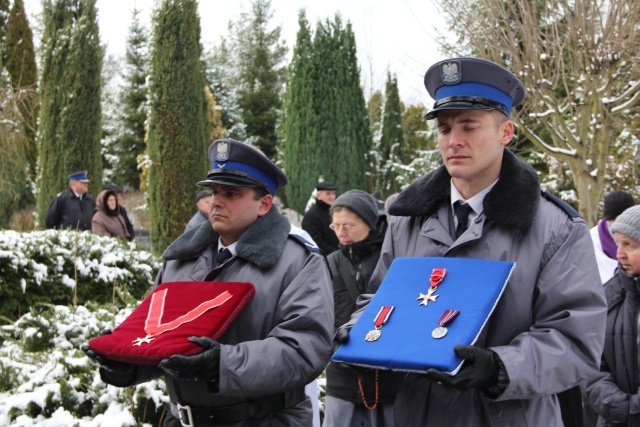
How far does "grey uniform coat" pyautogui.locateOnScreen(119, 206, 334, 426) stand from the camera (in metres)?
2.76

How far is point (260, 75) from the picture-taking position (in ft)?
124

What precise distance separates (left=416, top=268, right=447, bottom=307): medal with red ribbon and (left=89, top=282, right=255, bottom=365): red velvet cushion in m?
0.81

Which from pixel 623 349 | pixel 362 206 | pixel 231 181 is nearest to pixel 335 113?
pixel 362 206

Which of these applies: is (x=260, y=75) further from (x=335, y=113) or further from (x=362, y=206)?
(x=362, y=206)

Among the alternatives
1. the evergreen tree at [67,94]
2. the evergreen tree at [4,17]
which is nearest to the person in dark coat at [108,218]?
the evergreen tree at [67,94]

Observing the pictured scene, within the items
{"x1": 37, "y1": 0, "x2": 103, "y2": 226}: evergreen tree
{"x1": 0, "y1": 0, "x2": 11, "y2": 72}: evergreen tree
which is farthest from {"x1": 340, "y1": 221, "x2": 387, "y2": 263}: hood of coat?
{"x1": 0, "y1": 0, "x2": 11, "y2": 72}: evergreen tree

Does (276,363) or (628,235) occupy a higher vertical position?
(628,235)

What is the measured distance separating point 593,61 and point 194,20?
993cm

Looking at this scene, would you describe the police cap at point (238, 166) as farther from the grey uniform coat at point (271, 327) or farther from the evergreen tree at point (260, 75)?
the evergreen tree at point (260, 75)

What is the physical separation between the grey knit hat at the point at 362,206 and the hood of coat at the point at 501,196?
201 centimetres

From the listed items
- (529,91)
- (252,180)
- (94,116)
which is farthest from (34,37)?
(252,180)

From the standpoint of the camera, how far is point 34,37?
30594 mm

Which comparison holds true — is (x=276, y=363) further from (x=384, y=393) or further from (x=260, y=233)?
(x=384, y=393)

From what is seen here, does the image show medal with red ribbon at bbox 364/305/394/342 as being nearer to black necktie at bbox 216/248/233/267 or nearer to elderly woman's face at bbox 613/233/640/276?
black necktie at bbox 216/248/233/267
